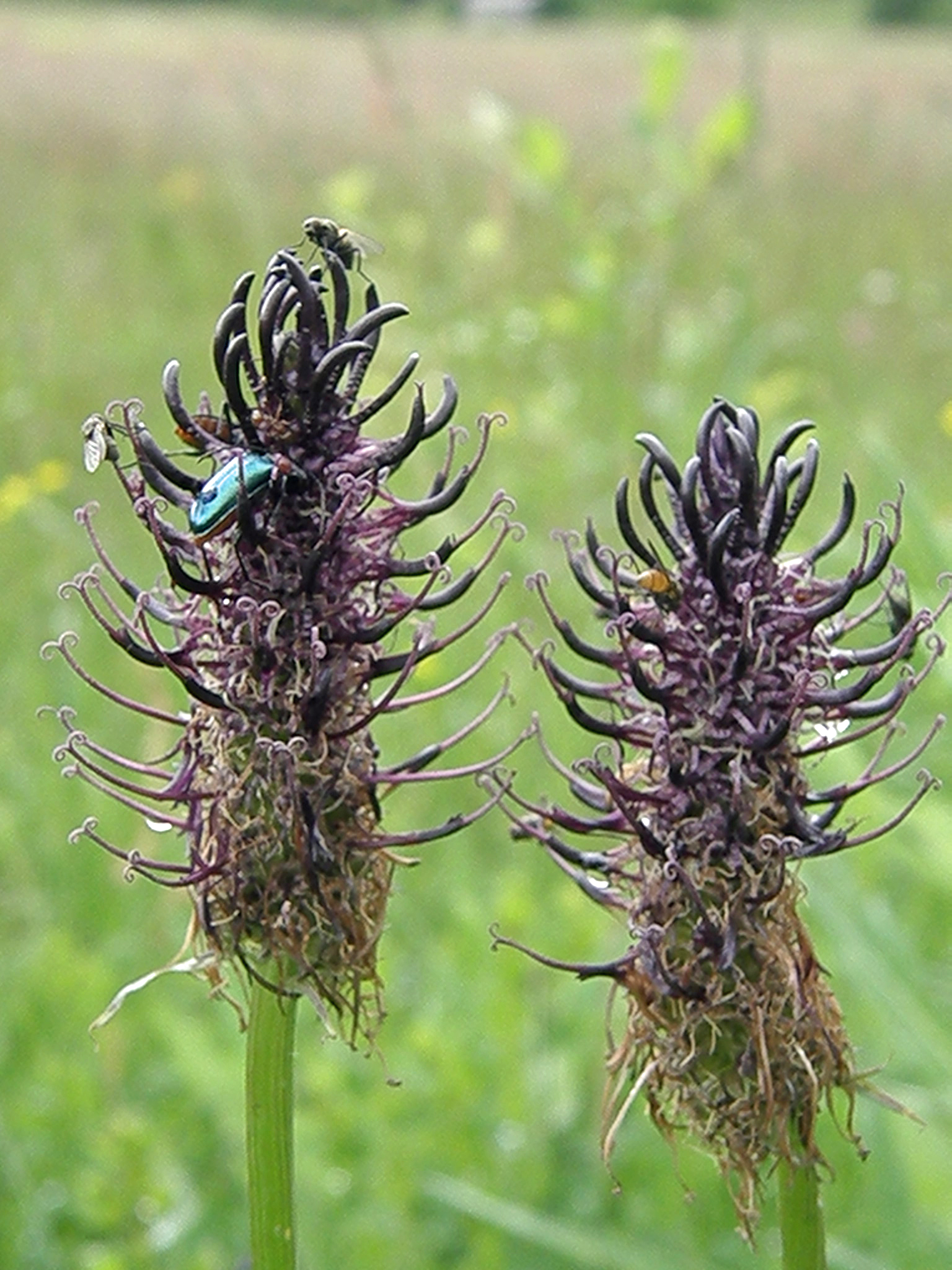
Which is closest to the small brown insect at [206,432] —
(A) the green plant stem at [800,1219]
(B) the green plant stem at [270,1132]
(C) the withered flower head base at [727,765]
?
(C) the withered flower head base at [727,765]

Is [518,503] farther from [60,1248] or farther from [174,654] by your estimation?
[174,654]

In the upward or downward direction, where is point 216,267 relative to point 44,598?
upward

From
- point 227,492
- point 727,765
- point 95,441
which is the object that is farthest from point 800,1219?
point 95,441

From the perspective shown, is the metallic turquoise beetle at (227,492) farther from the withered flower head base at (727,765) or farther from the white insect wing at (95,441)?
the withered flower head base at (727,765)

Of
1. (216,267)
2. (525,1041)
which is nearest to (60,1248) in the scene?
(525,1041)

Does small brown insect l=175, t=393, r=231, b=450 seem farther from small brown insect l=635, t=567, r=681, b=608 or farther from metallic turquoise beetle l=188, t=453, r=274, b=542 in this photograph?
small brown insect l=635, t=567, r=681, b=608

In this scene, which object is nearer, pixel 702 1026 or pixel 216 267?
pixel 702 1026
